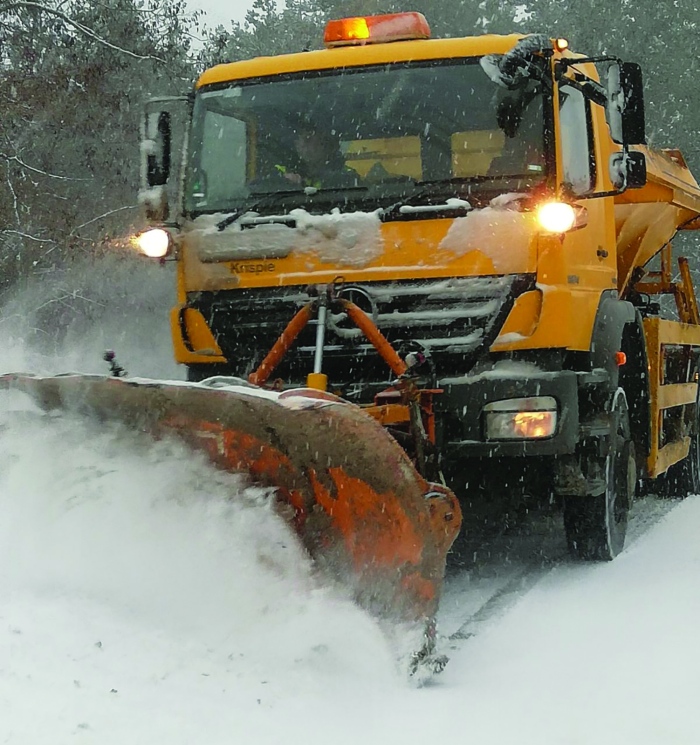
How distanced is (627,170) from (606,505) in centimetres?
172

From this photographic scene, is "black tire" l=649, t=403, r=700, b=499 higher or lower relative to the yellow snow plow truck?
lower

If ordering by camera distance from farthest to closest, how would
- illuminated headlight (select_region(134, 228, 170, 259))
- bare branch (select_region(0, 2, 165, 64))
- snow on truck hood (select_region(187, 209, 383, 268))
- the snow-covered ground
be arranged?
bare branch (select_region(0, 2, 165, 64)) < illuminated headlight (select_region(134, 228, 170, 259)) < snow on truck hood (select_region(187, 209, 383, 268)) < the snow-covered ground

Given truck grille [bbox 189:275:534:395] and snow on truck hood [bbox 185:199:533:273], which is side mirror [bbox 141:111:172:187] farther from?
truck grille [bbox 189:275:534:395]

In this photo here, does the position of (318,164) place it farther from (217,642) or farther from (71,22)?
(71,22)

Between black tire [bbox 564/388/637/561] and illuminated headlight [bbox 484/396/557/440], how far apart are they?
673 mm

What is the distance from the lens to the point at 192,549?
4355 mm

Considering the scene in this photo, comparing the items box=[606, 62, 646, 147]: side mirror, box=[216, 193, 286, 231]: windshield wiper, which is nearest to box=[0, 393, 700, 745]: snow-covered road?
box=[216, 193, 286, 231]: windshield wiper

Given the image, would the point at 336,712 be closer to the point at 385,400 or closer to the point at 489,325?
the point at 385,400

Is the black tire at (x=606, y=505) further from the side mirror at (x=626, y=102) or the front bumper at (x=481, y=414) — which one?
the side mirror at (x=626, y=102)

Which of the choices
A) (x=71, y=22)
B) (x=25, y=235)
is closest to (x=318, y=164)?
(x=71, y=22)

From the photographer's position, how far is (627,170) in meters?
5.81

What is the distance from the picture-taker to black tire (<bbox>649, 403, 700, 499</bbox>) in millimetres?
9391

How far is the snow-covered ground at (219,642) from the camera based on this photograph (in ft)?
11.8

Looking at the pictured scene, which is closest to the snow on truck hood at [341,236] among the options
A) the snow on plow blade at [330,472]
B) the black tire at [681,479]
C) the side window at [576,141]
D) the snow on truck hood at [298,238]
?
the snow on truck hood at [298,238]
